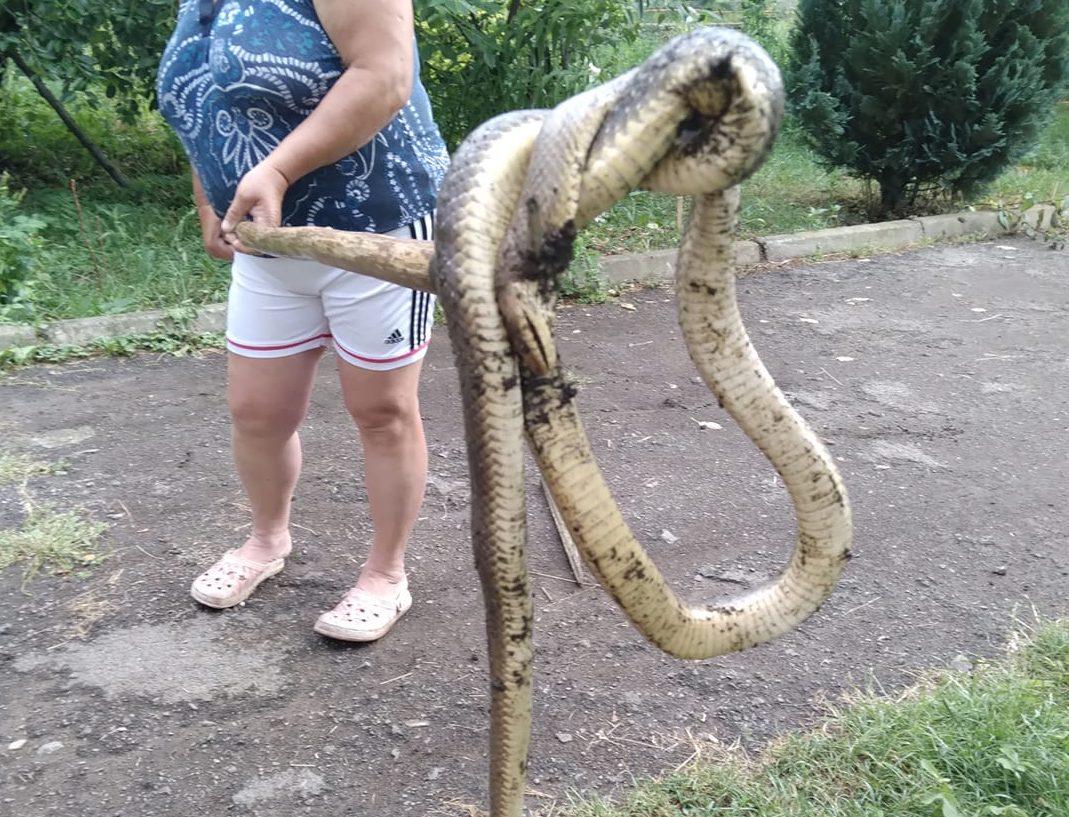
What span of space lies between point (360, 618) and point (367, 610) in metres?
0.03

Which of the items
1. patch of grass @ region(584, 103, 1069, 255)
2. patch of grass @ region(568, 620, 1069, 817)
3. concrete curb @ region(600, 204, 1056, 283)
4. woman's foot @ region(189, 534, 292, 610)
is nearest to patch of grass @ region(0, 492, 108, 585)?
woman's foot @ region(189, 534, 292, 610)

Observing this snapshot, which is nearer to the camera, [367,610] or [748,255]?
[367,610]

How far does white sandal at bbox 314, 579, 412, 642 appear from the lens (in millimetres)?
2506

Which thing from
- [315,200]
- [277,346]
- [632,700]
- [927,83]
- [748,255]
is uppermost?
[927,83]

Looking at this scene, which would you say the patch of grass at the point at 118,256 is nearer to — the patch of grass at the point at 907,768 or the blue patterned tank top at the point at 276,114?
the blue patterned tank top at the point at 276,114

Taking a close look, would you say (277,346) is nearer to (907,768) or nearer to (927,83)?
(907,768)

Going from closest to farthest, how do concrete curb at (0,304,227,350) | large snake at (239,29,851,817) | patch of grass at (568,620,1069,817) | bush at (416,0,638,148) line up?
large snake at (239,29,851,817) → patch of grass at (568,620,1069,817) → concrete curb at (0,304,227,350) → bush at (416,0,638,148)

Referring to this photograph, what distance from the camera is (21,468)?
336 centimetres

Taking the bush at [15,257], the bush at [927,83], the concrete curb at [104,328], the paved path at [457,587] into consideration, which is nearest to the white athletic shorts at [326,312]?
the paved path at [457,587]

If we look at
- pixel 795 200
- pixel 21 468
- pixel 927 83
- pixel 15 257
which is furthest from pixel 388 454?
pixel 795 200

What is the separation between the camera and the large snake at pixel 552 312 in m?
0.99

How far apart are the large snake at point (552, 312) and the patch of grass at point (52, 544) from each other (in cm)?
188

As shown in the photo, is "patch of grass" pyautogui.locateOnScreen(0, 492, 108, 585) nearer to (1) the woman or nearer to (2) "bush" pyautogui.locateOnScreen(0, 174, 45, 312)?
(1) the woman

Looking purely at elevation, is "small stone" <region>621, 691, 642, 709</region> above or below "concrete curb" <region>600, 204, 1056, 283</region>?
below
